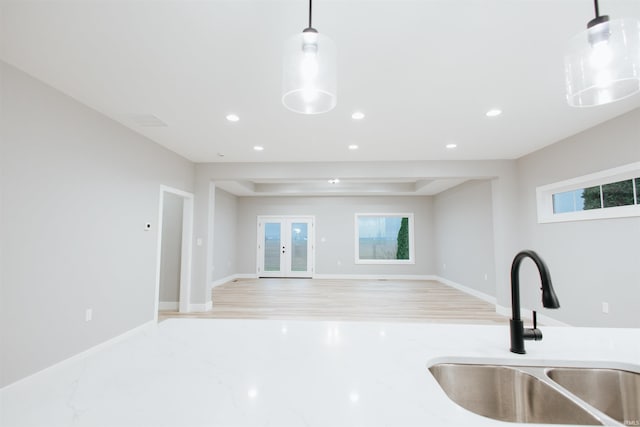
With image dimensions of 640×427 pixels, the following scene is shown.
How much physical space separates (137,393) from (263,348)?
410 mm

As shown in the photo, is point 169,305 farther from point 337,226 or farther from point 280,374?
point 280,374

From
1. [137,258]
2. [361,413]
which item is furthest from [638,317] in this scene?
[137,258]

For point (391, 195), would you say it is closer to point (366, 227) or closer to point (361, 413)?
point (366, 227)

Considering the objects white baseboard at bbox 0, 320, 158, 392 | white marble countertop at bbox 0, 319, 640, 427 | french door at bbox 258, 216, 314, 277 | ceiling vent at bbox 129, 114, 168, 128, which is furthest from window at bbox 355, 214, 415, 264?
white marble countertop at bbox 0, 319, 640, 427

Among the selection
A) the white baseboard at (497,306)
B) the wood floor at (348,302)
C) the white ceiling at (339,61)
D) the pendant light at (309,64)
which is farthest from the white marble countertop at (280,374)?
the white baseboard at (497,306)

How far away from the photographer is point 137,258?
3.60 meters

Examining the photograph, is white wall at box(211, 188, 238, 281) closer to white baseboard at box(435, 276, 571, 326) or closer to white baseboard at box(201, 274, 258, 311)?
white baseboard at box(201, 274, 258, 311)

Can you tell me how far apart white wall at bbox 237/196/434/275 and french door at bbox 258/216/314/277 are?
0.20 m

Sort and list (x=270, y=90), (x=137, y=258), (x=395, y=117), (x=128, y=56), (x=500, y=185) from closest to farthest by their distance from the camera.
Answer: (x=128, y=56) < (x=270, y=90) < (x=395, y=117) < (x=137, y=258) < (x=500, y=185)

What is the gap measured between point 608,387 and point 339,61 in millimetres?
2262

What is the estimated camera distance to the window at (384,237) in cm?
830

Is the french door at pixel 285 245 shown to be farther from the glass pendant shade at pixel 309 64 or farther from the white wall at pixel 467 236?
the glass pendant shade at pixel 309 64

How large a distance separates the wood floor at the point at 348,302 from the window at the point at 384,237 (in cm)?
96

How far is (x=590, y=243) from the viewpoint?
342 cm
